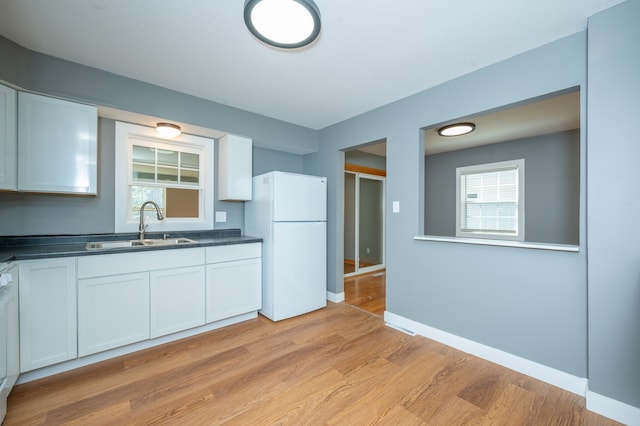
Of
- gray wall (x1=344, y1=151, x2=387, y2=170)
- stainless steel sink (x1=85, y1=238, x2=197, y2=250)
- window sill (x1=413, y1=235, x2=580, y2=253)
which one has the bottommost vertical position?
stainless steel sink (x1=85, y1=238, x2=197, y2=250)

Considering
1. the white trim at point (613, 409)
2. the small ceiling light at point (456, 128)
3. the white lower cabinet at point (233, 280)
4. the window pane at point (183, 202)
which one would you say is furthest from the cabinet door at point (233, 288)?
the small ceiling light at point (456, 128)

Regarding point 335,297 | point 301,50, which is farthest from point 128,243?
point 335,297

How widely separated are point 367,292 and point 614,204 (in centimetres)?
291

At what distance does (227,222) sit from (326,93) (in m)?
1.97

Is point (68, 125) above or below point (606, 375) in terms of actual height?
above

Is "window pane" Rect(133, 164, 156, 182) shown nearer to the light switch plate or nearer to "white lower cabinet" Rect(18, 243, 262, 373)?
the light switch plate

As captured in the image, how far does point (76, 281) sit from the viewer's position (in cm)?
195

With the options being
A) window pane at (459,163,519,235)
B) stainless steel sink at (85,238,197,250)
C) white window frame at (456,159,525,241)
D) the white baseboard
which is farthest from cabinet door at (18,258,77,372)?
window pane at (459,163,519,235)

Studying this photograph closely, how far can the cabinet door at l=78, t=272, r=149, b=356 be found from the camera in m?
1.99

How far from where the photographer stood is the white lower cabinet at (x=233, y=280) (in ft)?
8.66

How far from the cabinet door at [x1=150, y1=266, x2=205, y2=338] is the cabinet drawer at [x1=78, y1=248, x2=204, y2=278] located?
0.22 feet

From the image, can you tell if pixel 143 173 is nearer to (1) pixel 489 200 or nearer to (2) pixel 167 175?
(2) pixel 167 175

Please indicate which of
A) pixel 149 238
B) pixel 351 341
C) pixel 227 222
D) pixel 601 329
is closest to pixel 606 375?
pixel 601 329

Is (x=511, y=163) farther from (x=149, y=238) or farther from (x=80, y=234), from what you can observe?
(x=80, y=234)
